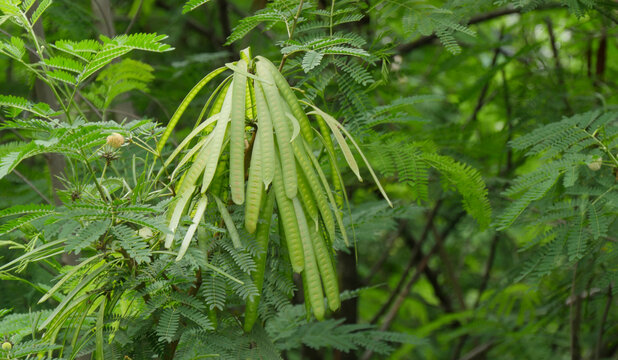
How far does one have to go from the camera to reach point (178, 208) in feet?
4.43

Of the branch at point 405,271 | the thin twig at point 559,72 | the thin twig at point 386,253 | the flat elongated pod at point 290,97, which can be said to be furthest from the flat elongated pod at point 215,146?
the thin twig at point 386,253

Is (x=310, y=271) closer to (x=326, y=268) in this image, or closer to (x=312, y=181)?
(x=326, y=268)

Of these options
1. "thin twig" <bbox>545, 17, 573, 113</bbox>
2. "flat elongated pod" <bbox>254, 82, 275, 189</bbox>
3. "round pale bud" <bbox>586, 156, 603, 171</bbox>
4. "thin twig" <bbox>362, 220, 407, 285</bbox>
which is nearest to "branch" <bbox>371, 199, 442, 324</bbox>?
"thin twig" <bbox>362, 220, 407, 285</bbox>

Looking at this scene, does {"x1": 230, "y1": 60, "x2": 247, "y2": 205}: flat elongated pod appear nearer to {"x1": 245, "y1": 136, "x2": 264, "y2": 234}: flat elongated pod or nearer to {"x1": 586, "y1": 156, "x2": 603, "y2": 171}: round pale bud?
{"x1": 245, "y1": 136, "x2": 264, "y2": 234}: flat elongated pod

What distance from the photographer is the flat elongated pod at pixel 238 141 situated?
1.31 metres

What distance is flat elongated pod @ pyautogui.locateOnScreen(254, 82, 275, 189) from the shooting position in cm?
133

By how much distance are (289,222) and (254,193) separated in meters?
0.10

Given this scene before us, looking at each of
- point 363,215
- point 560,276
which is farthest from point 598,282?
point 363,215

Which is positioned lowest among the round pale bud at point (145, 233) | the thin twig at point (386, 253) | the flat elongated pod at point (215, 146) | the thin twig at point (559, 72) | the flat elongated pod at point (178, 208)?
the thin twig at point (386, 253)

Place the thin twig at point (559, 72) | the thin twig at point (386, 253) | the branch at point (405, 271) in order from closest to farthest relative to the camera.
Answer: the thin twig at point (559, 72) < the branch at point (405, 271) < the thin twig at point (386, 253)

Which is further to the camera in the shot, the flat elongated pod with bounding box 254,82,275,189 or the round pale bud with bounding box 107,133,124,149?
the round pale bud with bounding box 107,133,124,149

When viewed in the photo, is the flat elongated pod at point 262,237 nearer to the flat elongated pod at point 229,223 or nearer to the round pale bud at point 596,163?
the flat elongated pod at point 229,223

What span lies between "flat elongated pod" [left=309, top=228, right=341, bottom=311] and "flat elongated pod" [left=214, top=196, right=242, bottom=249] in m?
0.16

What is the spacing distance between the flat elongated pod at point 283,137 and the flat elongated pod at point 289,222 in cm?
2
